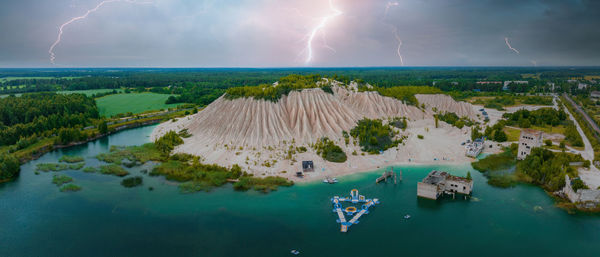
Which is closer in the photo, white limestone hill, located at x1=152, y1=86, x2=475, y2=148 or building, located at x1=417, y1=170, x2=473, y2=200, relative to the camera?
building, located at x1=417, y1=170, x2=473, y2=200

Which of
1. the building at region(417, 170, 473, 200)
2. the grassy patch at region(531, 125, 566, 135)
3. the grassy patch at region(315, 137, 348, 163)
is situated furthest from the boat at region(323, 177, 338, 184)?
the grassy patch at region(531, 125, 566, 135)

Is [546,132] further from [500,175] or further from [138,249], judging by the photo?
[138,249]

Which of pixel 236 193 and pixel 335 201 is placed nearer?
pixel 335 201

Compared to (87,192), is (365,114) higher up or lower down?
higher up

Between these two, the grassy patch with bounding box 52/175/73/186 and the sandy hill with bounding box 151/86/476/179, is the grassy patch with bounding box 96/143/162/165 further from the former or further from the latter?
the grassy patch with bounding box 52/175/73/186

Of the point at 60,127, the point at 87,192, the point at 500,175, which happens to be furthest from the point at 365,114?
the point at 60,127

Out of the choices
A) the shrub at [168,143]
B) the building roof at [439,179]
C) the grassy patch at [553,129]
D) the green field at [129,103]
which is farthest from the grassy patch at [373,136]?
the green field at [129,103]

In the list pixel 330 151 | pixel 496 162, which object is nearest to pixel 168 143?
pixel 330 151
